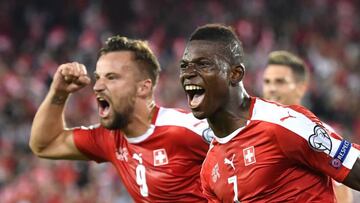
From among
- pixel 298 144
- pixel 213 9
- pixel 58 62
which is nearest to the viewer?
pixel 298 144

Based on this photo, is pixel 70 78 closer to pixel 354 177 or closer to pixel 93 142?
pixel 93 142

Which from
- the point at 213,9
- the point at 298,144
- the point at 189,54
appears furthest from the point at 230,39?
the point at 213,9

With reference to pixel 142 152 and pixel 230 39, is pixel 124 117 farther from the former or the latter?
pixel 230 39

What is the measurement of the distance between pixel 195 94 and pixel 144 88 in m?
1.22

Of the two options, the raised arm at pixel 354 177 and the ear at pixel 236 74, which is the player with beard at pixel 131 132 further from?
the raised arm at pixel 354 177

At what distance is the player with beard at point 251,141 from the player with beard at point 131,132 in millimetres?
755

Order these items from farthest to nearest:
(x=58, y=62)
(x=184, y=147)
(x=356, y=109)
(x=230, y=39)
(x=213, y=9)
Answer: (x=213, y=9), (x=58, y=62), (x=356, y=109), (x=184, y=147), (x=230, y=39)

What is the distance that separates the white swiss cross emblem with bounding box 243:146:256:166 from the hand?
1.53m

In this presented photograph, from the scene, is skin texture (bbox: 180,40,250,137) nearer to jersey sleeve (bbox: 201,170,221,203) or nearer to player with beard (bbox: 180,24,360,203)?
player with beard (bbox: 180,24,360,203)

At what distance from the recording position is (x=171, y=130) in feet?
18.4

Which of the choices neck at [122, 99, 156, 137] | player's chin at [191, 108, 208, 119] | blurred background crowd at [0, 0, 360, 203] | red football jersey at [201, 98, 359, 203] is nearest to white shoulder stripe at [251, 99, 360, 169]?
red football jersey at [201, 98, 359, 203]

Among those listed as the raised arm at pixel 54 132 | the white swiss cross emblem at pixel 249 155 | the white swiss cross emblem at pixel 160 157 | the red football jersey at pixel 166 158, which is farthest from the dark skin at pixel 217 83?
the raised arm at pixel 54 132

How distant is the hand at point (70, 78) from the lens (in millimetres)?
5730

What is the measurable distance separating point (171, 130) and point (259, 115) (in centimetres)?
115
